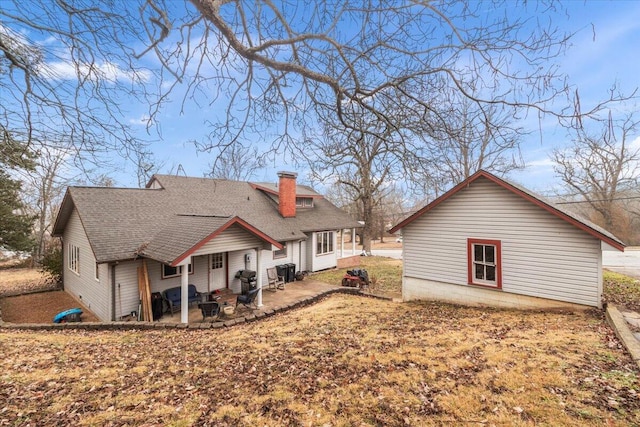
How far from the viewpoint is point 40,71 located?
12.6 feet

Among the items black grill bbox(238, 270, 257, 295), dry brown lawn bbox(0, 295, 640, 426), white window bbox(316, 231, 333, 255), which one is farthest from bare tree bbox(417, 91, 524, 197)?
white window bbox(316, 231, 333, 255)

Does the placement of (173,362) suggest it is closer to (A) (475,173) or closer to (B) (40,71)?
(B) (40,71)

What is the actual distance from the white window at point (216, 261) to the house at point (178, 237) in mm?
44

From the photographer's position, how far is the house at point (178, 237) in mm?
10102

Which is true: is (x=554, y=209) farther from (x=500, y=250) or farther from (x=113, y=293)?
(x=113, y=293)

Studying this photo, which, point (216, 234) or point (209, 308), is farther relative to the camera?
point (216, 234)

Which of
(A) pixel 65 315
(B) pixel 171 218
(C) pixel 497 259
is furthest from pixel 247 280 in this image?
(C) pixel 497 259

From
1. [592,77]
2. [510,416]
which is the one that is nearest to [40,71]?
[592,77]

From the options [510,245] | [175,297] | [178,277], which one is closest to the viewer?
[510,245]

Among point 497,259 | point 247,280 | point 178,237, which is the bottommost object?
point 247,280

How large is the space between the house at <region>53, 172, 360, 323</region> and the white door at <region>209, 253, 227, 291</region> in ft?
0.15

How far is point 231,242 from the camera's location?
1055cm

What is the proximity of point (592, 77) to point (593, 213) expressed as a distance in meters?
42.4

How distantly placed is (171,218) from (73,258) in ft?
17.3
